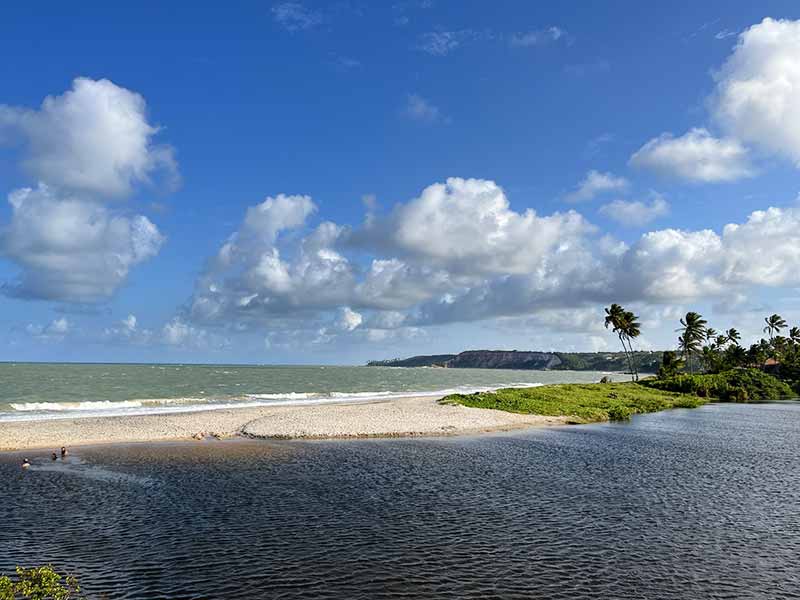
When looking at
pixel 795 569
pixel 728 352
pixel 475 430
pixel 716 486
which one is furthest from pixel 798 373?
pixel 795 569

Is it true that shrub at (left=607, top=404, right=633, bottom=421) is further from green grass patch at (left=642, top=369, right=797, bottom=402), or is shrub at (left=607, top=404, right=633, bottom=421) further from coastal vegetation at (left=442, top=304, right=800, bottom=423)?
green grass patch at (left=642, top=369, right=797, bottom=402)

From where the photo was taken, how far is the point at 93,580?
58.1 ft

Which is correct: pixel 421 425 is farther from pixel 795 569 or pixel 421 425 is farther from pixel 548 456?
pixel 795 569

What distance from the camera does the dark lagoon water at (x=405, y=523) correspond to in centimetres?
1820

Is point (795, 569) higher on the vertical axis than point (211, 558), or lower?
lower

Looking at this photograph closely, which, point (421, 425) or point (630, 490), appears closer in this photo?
point (630, 490)

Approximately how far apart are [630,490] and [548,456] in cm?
1066

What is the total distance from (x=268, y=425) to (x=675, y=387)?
310 ft

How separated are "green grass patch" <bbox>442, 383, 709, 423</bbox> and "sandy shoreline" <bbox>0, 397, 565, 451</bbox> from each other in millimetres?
4566

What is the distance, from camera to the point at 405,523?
79.6 ft

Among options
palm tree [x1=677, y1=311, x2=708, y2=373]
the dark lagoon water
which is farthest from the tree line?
the dark lagoon water

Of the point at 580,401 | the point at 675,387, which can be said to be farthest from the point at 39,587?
the point at 675,387

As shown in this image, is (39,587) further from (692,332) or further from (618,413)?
(692,332)

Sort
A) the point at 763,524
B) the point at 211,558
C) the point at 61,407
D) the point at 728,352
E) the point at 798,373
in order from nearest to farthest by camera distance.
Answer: the point at 211,558 < the point at 763,524 < the point at 61,407 < the point at 798,373 < the point at 728,352
